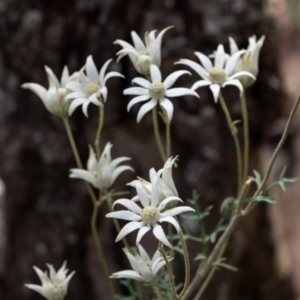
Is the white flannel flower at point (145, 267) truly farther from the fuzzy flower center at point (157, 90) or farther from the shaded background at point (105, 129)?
the shaded background at point (105, 129)

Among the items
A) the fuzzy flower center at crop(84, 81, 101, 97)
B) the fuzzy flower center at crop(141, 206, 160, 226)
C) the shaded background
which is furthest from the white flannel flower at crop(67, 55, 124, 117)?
the shaded background

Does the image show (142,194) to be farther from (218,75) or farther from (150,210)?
(218,75)

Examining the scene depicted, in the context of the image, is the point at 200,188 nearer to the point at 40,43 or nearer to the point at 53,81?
the point at 40,43

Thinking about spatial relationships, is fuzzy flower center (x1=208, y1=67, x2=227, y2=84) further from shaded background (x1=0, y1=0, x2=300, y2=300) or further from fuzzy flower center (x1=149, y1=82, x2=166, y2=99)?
shaded background (x1=0, y1=0, x2=300, y2=300)

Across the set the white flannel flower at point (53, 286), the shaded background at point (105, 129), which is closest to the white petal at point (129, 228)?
the white flannel flower at point (53, 286)

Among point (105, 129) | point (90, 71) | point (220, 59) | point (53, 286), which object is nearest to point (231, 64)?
point (220, 59)

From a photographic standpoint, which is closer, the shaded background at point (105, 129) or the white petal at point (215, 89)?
the white petal at point (215, 89)

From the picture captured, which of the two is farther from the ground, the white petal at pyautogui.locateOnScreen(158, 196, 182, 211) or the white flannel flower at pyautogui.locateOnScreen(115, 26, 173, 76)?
the white flannel flower at pyautogui.locateOnScreen(115, 26, 173, 76)

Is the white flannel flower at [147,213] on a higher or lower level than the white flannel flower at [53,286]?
higher
